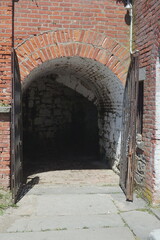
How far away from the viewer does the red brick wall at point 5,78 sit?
479 cm

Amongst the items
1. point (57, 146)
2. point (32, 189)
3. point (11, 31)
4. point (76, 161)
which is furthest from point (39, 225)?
point (57, 146)

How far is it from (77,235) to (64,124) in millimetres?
7487

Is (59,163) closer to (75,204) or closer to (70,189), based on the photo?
(70,189)

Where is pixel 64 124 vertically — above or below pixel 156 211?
above

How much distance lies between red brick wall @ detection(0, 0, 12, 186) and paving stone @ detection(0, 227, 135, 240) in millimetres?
1459

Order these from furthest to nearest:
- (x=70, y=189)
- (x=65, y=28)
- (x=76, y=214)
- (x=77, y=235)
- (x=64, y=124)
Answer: (x=64, y=124) < (x=70, y=189) < (x=65, y=28) < (x=76, y=214) < (x=77, y=235)

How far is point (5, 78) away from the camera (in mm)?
4832

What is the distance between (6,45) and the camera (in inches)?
191

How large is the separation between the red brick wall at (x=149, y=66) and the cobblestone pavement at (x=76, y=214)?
53cm

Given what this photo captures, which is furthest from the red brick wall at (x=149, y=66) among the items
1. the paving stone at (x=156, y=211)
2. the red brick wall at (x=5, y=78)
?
the red brick wall at (x=5, y=78)

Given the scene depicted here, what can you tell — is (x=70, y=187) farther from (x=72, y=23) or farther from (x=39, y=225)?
(x=72, y=23)

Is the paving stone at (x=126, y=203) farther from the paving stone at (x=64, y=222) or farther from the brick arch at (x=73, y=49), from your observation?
the brick arch at (x=73, y=49)

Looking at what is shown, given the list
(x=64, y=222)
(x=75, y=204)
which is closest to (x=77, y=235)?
(x=64, y=222)

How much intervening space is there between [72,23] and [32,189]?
3097 mm
